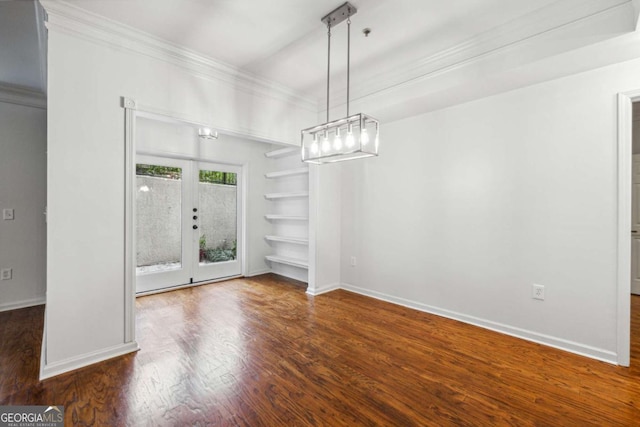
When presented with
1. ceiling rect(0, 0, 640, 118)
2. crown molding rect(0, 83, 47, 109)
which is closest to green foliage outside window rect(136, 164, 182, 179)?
crown molding rect(0, 83, 47, 109)

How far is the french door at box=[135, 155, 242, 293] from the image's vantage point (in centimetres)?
421

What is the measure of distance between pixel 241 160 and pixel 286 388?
157 inches

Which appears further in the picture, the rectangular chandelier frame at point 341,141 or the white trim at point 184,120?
the white trim at point 184,120

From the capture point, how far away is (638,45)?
2.10 metres

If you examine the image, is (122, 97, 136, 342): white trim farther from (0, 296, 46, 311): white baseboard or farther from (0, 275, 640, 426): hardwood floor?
(0, 296, 46, 311): white baseboard

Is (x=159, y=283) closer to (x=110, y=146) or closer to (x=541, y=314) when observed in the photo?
(x=110, y=146)

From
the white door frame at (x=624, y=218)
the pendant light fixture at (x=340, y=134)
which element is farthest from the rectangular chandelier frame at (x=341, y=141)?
the white door frame at (x=624, y=218)

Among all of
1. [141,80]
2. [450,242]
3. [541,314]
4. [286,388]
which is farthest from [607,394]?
[141,80]

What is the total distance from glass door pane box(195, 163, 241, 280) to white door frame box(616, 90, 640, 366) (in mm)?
4884

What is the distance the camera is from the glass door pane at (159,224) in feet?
13.7
